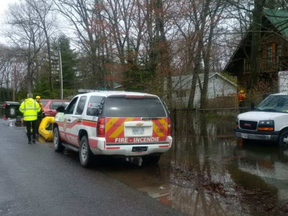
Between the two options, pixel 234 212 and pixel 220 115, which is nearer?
pixel 234 212

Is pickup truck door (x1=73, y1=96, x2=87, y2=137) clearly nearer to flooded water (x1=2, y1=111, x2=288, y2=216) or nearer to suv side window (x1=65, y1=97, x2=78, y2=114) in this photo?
suv side window (x1=65, y1=97, x2=78, y2=114)

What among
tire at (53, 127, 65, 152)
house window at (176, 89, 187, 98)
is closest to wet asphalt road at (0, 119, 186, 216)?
tire at (53, 127, 65, 152)

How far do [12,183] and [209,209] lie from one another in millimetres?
3810

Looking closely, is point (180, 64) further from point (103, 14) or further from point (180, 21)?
point (103, 14)

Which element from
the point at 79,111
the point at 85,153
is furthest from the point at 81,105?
the point at 85,153

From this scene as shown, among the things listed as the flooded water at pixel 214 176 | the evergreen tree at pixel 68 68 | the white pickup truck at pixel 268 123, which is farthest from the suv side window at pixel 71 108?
the evergreen tree at pixel 68 68

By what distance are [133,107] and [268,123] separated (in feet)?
16.9

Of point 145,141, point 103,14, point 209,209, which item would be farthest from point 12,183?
point 103,14

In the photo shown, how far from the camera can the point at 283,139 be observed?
11453 mm

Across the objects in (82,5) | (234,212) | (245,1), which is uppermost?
(82,5)

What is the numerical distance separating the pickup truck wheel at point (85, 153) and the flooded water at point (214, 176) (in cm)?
29

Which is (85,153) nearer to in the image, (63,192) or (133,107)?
(133,107)

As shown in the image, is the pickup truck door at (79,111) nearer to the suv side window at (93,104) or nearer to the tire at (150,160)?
the suv side window at (93,104)

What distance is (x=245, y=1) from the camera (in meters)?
10.2
